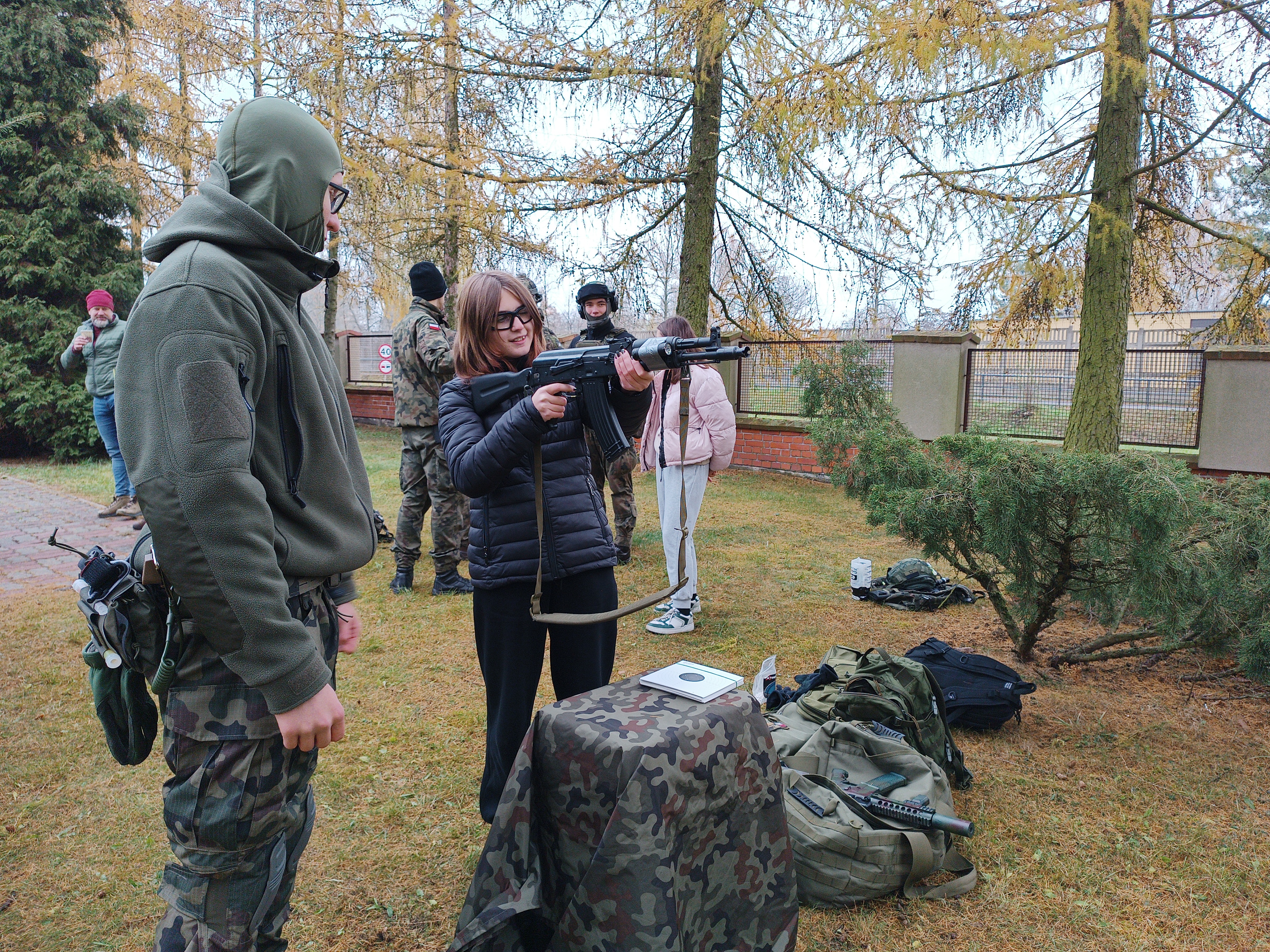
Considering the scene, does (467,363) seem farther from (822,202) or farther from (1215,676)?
(822,202)

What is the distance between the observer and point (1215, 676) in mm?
4453

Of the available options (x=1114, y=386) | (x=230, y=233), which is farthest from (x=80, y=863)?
(x=1114, y=386)

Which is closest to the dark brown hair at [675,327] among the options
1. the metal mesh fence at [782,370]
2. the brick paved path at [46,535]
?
the brick paved path at [46,535]

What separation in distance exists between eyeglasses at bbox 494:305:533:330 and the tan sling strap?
1.45ft

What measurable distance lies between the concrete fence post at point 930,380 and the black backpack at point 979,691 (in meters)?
6.93

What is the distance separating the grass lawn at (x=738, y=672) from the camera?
253cm

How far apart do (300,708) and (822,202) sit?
9403mm

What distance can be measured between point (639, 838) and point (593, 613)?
945 millimetres

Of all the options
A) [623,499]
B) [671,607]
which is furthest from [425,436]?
[671,607]

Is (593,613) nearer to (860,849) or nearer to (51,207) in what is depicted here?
(860,849)

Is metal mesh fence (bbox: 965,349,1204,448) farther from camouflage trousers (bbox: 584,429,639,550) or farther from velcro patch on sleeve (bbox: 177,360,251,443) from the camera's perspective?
velcro patch on sleeve (bbox: 177,360,251,443)

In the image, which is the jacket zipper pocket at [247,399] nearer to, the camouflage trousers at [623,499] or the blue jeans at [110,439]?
the camouflage trousers at [623,499]

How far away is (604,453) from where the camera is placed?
266 cm

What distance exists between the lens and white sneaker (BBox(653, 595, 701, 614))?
213 inches
